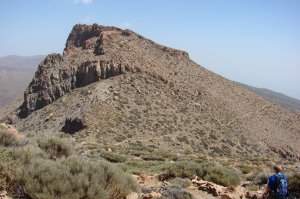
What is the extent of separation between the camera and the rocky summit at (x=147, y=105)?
42.8 meters

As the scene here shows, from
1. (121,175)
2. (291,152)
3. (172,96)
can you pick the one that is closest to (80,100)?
(172,96)

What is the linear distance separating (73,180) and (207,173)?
851cm

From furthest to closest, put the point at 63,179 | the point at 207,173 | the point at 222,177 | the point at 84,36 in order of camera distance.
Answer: the point at 84,36 < the point at 207,173 < the point at 222,177 < the point at 63,179

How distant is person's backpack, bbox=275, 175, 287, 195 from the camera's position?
34.6ft

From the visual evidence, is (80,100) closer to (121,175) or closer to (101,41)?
(101,41)

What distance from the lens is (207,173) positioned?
16.4 meters

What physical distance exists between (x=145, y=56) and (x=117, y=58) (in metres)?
5.15

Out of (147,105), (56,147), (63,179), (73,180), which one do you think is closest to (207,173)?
(56,147)

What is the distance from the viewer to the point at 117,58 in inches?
2044

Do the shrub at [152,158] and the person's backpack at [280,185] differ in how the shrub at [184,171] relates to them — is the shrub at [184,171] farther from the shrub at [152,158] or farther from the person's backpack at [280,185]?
the shrub at [152,158]

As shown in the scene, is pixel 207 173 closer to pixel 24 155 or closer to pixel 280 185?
pixel 280 185

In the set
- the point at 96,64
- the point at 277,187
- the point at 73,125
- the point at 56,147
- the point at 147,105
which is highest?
the point at 96,64

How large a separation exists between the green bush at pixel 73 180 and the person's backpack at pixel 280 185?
12.9 feet

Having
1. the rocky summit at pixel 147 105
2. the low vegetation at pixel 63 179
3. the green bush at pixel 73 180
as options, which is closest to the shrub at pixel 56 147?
the low vegetation at pixel 63 179
